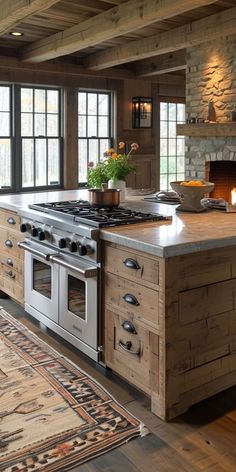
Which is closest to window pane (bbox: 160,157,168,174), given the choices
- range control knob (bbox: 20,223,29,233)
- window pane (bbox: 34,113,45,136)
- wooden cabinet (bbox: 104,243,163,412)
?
window pane (bbox: 34,113,45,136)

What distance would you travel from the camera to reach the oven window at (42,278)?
359 centimetres

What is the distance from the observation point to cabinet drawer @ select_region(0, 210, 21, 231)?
4059mm

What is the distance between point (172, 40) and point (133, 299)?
14.2 ft

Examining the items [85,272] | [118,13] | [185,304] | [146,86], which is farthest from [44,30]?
[185,304]

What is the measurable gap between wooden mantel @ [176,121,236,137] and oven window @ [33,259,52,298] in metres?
3.57

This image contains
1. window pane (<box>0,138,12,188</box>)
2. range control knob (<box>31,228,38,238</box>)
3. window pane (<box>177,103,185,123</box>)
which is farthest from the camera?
window pane (<box>177,103,185,123</box>)

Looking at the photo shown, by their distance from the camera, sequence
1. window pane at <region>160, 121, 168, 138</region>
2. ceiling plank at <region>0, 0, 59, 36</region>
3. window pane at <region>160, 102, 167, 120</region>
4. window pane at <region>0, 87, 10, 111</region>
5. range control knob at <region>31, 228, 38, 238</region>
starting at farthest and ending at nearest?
window pane at <region>160, 121, 168, 138</region>
window pane at <region>160, 102, 167, 120</region>
window pane at <region>0, 87, 10, 111</region>
ceiling plank at <region>0, 0, 59, 36</region>
range control knob at <region>31, 228, 38, 238</region>

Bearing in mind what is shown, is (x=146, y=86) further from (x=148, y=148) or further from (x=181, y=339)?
(x=181, y=339)

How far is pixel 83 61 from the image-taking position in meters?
7.65

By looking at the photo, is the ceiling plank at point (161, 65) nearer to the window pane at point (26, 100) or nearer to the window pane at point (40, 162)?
the window pane at point (26, 100)

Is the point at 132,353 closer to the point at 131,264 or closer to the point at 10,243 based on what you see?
the point at 131,264

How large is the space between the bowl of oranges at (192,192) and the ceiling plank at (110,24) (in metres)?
1.73

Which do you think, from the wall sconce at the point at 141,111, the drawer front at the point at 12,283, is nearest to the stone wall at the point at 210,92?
the wall sconce at the point at 141,111

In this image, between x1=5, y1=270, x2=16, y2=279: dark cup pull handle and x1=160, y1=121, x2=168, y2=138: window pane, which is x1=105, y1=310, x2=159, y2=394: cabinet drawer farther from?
x1=160, y1=121, x2=168, y2=138: window pane
